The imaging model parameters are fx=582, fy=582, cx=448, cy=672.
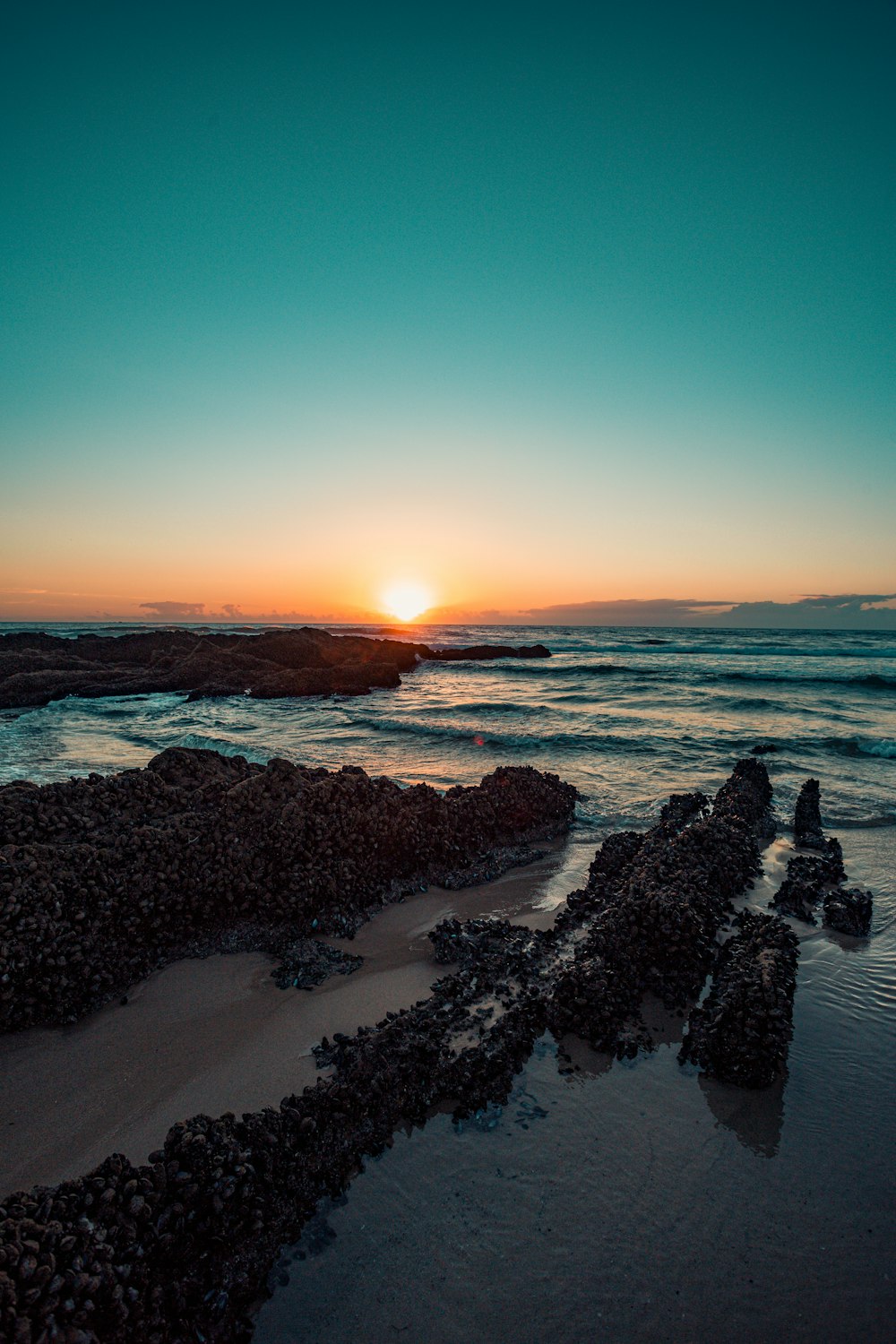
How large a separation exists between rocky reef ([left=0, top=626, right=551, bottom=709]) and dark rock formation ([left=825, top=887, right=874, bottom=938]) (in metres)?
21.8

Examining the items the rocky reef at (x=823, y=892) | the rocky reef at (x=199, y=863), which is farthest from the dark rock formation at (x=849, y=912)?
the rocky reef at (x=199, y=863)

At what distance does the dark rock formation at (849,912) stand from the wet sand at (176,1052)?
13.6ft

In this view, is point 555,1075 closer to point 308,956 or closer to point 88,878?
point 308,956

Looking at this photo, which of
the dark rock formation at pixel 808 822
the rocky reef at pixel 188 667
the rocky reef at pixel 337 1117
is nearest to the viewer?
the rocky reef at pixel 337 1117

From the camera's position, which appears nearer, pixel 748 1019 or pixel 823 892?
pixel 748 1019

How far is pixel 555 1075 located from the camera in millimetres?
3934

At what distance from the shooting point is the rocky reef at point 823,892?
19.5ft

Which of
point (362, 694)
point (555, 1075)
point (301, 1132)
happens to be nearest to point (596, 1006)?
point (555, 1075)

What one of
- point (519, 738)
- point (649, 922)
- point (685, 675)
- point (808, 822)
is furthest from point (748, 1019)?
point (685, 675)

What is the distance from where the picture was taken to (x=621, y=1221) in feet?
9.90

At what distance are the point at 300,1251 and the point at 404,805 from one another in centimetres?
457

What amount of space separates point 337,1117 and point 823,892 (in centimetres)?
586

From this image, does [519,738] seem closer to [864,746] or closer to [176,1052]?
[864,746]

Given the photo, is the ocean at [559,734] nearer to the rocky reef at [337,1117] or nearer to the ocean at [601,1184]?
the rocky reef at [337,1117]
